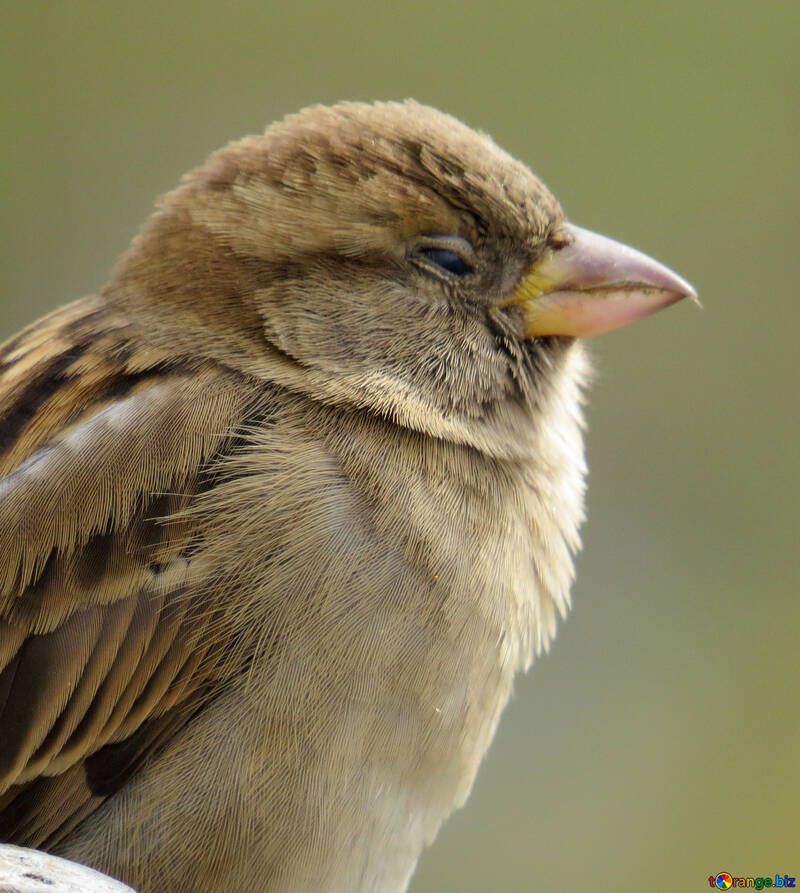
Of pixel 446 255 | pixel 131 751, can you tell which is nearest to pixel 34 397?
pixel 131 751

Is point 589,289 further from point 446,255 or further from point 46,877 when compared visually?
point 46,877

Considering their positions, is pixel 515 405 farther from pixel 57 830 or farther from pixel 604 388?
pixel 604 388

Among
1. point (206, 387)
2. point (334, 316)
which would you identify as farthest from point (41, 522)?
point (334, 316)

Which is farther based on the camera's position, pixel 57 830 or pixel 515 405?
pixel 515 405

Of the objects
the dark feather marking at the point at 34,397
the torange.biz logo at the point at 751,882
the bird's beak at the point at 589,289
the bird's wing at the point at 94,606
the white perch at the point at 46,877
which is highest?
the bird's beak at the point at 589,289

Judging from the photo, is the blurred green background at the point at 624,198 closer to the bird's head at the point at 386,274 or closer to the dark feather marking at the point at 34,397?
the bird's head at the point at 386,274

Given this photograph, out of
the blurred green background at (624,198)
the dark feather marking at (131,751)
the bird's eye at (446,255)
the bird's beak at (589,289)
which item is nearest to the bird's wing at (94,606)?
the dark feather marking at (131,751)

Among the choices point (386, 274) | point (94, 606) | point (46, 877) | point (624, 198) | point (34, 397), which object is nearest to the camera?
point (46, 877)
